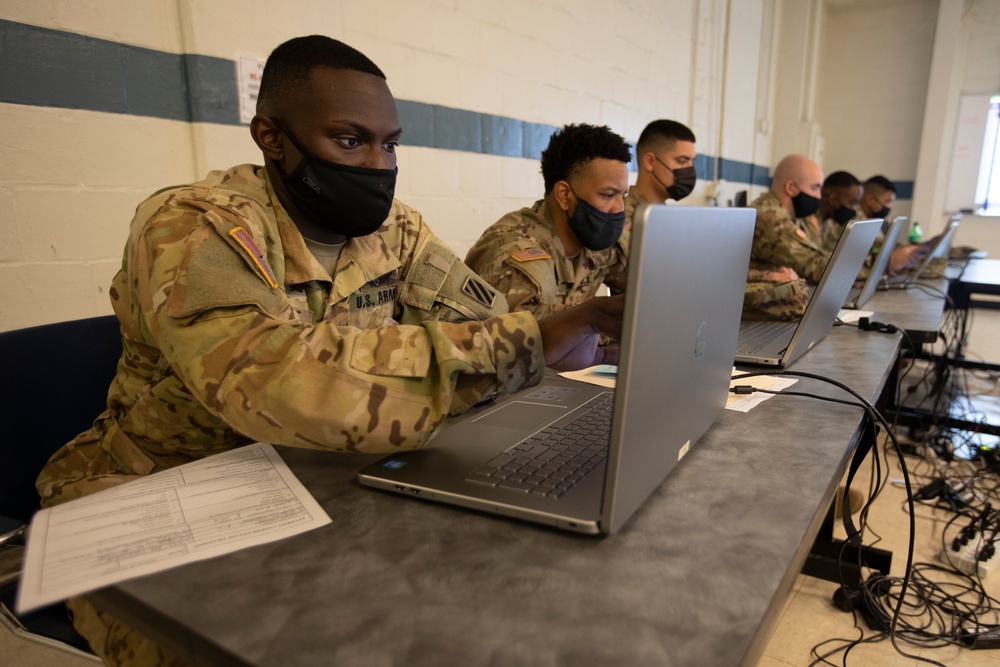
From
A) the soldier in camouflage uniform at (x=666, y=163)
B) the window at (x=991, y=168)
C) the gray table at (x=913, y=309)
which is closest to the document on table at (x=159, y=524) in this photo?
the gray table at (x=913, y=309)

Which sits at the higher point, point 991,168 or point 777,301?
point 991,168

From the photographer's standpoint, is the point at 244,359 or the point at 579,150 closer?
the point at 244,359

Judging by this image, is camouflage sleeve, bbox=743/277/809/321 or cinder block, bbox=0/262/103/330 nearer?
cinder block, bbox=0/262/103/330

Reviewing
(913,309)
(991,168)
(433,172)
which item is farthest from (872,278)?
(991,168)

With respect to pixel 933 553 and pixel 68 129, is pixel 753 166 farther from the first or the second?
pixel 68 129

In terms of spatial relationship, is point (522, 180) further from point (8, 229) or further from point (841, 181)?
point (841, 181)

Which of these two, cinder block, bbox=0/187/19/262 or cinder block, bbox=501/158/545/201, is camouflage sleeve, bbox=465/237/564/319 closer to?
cinder block, bbox=501/158/545/201

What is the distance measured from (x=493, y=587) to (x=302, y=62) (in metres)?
0.84

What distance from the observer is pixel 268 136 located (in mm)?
1016

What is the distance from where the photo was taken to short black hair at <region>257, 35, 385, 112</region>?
0.99 m

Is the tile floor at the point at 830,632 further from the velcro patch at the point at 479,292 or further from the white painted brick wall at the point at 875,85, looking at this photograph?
the white painted brick wall at the point at 875,85

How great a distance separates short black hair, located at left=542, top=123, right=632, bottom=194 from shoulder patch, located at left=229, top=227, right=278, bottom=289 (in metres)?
1.30

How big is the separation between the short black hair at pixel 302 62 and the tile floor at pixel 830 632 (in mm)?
1005

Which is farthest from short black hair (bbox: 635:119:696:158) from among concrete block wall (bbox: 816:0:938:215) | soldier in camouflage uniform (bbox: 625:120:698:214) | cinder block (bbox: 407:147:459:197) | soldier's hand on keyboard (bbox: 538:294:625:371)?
concrete block wall (bbox: 816:0:938:215)
